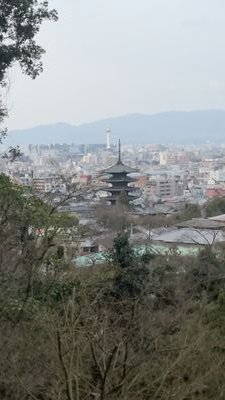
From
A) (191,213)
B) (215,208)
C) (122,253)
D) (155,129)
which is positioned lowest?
(191,213)

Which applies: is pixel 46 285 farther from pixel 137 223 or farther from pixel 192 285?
pixel 137 223

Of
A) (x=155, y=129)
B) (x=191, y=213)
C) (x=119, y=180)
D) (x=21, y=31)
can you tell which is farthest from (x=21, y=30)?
(x=155, y=129)

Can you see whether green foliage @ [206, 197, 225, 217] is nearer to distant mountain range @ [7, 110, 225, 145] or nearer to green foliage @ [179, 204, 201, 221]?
green foliage @ [179, 204, 201, 221]

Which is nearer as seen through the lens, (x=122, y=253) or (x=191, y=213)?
(x=122, y=253)

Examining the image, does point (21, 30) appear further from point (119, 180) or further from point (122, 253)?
point (119, 180)

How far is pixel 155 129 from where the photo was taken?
459 ft

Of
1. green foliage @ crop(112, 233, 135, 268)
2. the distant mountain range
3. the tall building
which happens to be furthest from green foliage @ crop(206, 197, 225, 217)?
the distant mountain range

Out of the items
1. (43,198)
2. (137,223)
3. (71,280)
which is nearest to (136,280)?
(71,280)

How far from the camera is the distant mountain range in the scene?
4277 inches

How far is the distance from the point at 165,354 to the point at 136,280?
295 cm

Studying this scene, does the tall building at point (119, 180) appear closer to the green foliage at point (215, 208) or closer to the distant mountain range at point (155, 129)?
the green foliage at point (215, 208)

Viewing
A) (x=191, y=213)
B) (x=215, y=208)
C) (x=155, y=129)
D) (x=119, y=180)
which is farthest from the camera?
(x=155, y=129)

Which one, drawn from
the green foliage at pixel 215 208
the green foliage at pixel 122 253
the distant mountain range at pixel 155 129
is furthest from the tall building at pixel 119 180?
the distant mountain range at pixel 155 129

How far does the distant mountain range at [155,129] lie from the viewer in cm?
10864
